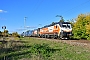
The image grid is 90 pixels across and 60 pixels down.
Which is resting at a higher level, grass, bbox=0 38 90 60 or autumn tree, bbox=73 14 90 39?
autumn tree, bbox=73 14 90 39

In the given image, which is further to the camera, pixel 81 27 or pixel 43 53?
pixel 81 27

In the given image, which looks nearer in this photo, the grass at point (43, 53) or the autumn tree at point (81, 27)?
the grass at point (43, 53)

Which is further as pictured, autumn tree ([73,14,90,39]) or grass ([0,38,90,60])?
autumn tree ([73,14,90,39])

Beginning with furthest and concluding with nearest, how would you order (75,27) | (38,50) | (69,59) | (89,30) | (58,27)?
(75,27) < (58,27) < (89,30) < (38,50) < (69,59)

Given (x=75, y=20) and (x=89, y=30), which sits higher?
(x=75, y=20)

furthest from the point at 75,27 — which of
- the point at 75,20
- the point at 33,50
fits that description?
the point at 33,50

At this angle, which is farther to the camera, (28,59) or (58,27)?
(58,27)

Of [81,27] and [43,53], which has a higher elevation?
[81,27]

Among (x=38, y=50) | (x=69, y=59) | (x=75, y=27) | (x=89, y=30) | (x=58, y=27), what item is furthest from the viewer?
(x=75, y=27)

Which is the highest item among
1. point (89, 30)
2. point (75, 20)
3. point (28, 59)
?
point (75, 20)

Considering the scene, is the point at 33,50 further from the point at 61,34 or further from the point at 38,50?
the point at 61,34

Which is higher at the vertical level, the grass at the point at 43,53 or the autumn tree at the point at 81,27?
the autumn tree at the point at 81,27

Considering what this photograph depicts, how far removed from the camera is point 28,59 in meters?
11.1

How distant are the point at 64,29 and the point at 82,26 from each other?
14.9ft
